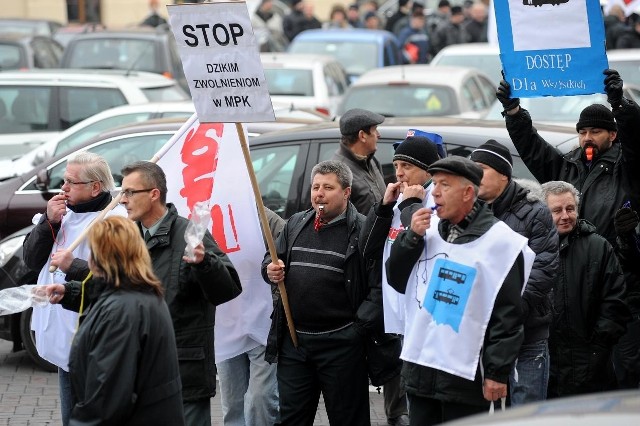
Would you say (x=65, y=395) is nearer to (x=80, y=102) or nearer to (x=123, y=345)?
(x=123, y=345)

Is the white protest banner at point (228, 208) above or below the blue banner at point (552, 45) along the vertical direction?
below

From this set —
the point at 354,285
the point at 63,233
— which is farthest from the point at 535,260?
the point at 63,233

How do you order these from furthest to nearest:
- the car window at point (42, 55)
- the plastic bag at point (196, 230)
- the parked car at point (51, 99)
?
the car window at point (42, 55)
the parked car at point (51, 99)
the plastic bag at point (196, 230)

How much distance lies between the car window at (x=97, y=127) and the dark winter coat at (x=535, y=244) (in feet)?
23.5

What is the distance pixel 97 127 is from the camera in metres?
13.7

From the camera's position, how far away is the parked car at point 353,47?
2295 cm

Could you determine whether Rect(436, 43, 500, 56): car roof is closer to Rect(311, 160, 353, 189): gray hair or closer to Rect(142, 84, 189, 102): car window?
Rect(142, 84, 189, 102): car window

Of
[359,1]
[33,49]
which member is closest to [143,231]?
[33,49]

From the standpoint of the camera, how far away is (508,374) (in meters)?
6.09

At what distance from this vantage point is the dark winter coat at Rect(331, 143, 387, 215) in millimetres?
8211

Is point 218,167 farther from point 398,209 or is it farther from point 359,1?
point 359,1

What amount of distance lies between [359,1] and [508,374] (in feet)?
111

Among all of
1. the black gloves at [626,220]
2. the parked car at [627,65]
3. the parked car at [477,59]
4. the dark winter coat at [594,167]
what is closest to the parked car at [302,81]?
the parked car at [477,59]

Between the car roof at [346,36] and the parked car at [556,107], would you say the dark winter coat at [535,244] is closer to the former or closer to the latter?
the parked car at [556,107]
